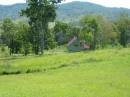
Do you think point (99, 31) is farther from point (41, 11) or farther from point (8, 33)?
point (41, 11)

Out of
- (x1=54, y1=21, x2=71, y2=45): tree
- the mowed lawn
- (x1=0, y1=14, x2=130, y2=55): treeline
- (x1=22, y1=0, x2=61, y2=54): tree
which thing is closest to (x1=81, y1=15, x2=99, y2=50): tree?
(x1=0, y1=14, x2=130, y2=55): treeline

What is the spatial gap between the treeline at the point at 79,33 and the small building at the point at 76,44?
87.3 inches

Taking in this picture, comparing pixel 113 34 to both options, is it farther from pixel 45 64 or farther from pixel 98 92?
pixel 98 92

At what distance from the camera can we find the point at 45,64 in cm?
4512

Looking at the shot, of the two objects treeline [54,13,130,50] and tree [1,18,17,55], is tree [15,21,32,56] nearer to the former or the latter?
tree [1,18,17,55]

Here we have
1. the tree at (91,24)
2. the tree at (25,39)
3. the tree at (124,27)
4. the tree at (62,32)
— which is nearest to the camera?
the tree at (25,39)

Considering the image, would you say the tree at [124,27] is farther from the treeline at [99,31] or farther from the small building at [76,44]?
the small building at [76,44]

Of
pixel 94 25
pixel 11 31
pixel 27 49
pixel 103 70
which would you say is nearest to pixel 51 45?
pixel 27 49

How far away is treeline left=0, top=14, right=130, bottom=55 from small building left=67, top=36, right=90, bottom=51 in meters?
2.22

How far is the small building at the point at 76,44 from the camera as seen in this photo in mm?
141038

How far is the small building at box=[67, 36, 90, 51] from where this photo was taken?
141038 mm

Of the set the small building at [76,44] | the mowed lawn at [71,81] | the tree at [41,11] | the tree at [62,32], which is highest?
the tree at [41,11]

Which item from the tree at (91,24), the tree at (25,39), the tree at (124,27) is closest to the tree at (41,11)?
the tree at (25,39)

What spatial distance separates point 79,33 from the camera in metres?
140
